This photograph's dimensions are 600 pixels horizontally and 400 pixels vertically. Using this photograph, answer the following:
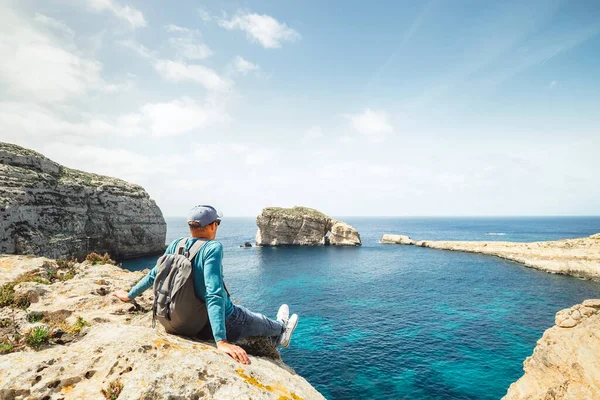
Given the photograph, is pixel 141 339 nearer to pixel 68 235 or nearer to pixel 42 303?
pixel 42 303

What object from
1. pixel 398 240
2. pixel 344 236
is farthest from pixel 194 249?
pixel 398 240

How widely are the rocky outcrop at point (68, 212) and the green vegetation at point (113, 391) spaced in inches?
2074

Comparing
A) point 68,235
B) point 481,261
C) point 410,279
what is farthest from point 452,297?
point 68,235

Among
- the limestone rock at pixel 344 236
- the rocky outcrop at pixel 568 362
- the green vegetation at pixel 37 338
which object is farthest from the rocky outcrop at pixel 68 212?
the limestone rock at pixel 344 236

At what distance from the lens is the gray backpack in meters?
4.75

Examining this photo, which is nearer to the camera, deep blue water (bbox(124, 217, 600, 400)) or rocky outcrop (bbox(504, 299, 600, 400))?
rocky outcrop (bbox(504, 299, 600, 400))

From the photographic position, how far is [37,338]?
470 cm

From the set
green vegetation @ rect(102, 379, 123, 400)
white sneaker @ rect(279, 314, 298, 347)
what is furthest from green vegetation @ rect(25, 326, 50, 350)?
white sneaker @ rect(279, 314, 298, 347)

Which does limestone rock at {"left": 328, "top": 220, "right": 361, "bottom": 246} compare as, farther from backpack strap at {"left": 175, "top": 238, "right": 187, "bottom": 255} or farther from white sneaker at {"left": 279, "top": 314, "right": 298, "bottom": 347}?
backpack strap at {"left": 175, "top": 238, "right": 187, "bottom": 255}

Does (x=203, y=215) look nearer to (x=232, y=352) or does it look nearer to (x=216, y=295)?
(x=216, y=295)

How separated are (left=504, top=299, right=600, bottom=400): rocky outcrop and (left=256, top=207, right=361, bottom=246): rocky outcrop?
91059mm

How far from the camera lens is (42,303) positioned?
7207 mm

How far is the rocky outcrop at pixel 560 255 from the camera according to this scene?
55375mm

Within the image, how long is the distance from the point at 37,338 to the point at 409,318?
37.0m
